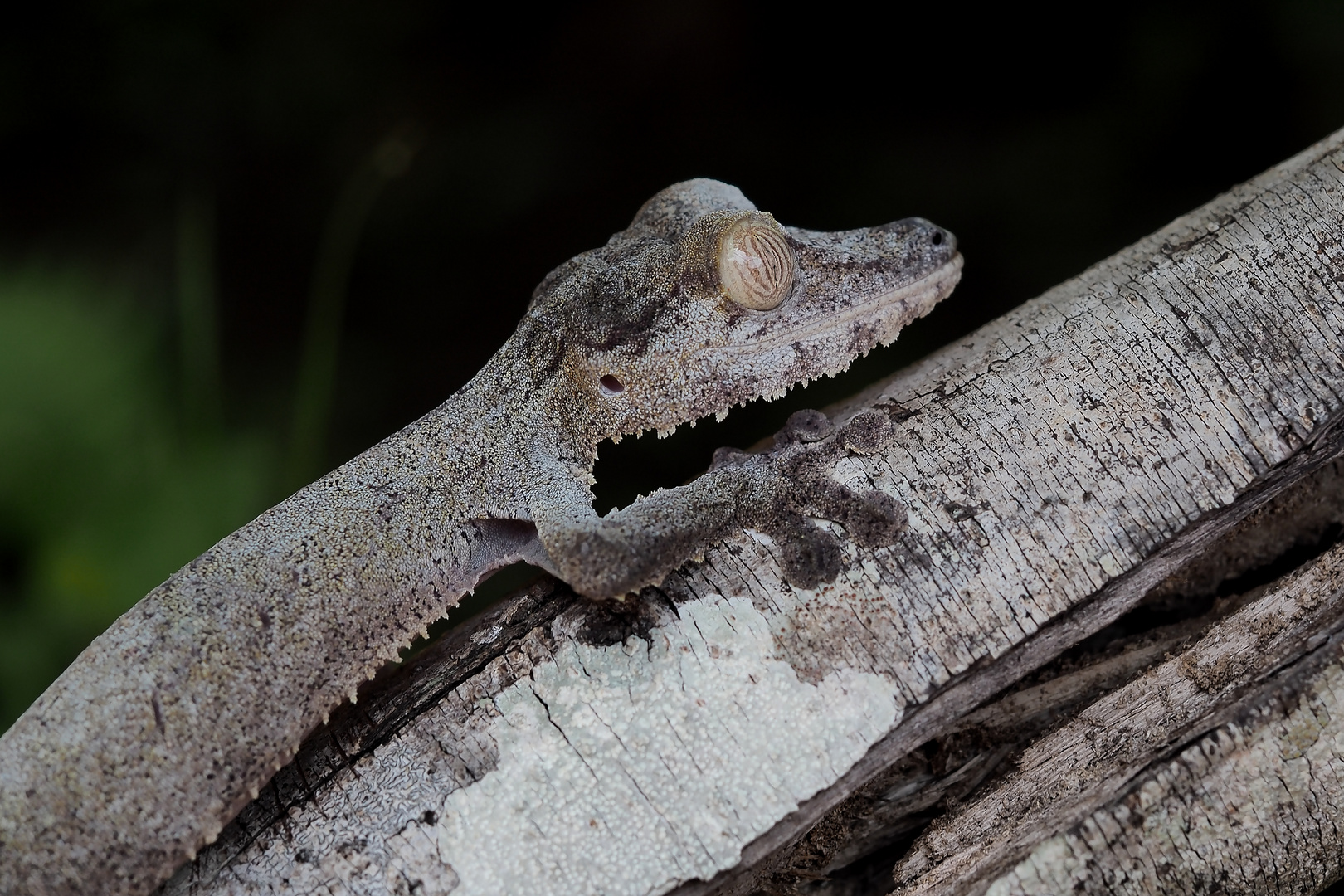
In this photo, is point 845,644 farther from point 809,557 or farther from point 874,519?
point 874,519

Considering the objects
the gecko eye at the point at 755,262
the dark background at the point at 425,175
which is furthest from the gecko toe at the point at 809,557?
the dark background at the point at 425,175

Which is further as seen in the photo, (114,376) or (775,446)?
(114,376)

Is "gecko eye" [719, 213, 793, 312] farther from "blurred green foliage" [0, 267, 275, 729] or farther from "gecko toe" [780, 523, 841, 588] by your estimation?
"blurred green foliage" [0, 267, 275, 729]

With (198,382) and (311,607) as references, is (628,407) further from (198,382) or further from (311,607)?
(198,382)

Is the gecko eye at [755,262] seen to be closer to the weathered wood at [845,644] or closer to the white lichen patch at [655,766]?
the weathered wood at [845,644]

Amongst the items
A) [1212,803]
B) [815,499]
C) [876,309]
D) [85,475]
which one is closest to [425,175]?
[85,475]

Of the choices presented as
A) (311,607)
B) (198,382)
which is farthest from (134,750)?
(198,382)
